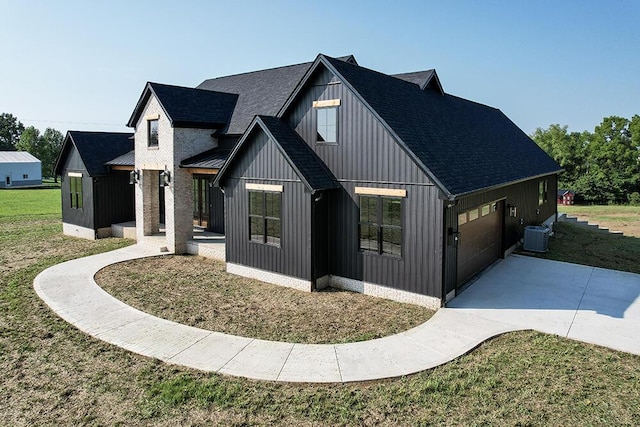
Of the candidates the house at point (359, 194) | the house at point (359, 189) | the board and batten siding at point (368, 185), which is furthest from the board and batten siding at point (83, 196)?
the board and batten siding at point (368, 185)

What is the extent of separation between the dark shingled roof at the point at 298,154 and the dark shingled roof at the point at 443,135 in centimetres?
226

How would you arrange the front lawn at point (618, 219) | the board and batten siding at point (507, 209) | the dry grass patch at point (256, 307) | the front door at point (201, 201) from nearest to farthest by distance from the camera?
the dry grass patch at point (256, 307) → the board and batten siding at point (507, 209) → the front door at point (201, 201) → the front lawn at point (618, 219)

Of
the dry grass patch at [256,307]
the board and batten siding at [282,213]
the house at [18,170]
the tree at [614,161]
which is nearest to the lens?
the dry grass patch at [256,307]

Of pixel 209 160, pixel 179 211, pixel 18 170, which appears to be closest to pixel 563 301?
pixel 209 160

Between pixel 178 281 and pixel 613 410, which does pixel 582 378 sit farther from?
pixel 178 281

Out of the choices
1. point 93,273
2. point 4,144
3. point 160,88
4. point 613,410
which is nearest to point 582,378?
point 613,410

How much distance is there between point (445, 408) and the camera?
674cm

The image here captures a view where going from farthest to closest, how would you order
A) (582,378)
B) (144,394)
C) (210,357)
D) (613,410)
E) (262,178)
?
(262,178) < (210,357) < (582,378) < (144,394) < (613,410)

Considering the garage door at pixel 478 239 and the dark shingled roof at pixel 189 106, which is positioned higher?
the dark shingled roof at pixel 189 106

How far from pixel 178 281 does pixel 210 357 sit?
19.0 feet

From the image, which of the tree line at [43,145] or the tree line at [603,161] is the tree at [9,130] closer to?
the tree line at [43,145]

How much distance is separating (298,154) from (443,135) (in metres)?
4.64

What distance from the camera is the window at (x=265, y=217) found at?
43.8 feet

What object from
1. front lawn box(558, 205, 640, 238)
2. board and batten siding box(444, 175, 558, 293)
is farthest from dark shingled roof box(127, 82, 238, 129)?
front lawn box(558, 205, 640, 238)
